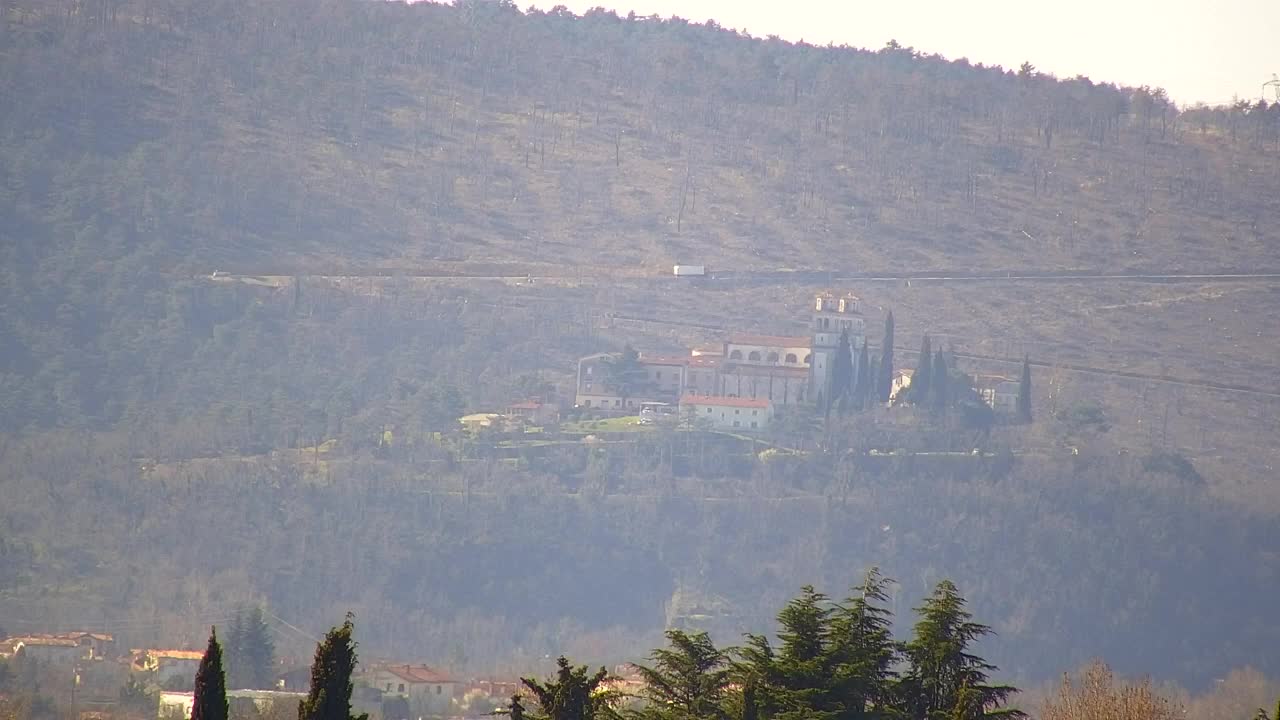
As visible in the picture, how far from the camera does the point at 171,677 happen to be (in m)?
64.4

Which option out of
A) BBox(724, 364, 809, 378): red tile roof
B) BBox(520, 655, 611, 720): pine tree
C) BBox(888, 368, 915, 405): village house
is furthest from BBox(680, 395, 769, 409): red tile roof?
BBox(520, 655, 611, 720): pine tree

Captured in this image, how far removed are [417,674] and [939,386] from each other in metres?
43.2

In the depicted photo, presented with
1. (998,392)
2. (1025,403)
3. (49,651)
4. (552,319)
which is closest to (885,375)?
(1025,403)

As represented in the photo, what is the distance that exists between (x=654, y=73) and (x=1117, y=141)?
3560 centimetres

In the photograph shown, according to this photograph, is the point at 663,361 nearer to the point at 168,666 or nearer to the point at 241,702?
the point at 168,666

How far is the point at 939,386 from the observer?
104 meters

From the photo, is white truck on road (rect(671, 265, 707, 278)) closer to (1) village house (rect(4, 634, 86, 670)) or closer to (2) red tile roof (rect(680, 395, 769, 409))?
(2) red tile roof (rect(680, 395, 769, 409))

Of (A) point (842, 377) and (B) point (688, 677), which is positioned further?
(A) point (842, 377)

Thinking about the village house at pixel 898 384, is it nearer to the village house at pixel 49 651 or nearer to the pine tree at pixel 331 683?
the village house at pixel 49 651

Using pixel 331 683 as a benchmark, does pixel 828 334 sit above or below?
below

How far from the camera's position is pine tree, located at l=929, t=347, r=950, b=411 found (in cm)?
10400

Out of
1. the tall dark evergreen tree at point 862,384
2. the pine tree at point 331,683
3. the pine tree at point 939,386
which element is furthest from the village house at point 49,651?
the pine tree at point 939,386

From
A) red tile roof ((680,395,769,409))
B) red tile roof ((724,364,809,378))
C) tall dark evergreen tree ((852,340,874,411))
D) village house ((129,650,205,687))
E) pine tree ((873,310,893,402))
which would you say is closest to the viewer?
village house ((129,650,205,687))

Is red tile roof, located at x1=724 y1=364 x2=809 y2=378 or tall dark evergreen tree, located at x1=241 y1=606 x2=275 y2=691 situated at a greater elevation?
red tile roof, located at x1=724 y1=364 x2=809 y2=378
